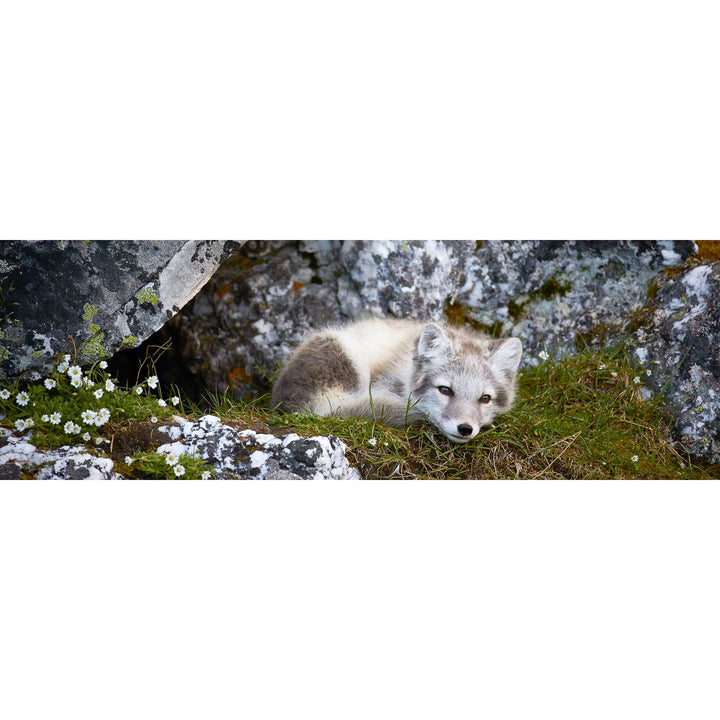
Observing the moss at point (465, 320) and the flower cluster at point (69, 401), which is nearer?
the flower cluster at point (69, 401)

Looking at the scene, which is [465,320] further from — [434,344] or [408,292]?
[434,344]

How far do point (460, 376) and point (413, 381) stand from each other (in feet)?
0.89

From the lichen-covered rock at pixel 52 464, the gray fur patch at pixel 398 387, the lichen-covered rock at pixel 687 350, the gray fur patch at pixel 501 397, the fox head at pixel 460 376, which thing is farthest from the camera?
the lichen-covered rock at pixel 687 350

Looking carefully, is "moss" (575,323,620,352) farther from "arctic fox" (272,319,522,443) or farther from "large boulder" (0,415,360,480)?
"large boulder" (0,415,360,480)

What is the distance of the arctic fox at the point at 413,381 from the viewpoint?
11.8ft

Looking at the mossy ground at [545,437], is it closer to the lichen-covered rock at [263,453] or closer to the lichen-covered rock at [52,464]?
the lichen-covered rock at [263,453]

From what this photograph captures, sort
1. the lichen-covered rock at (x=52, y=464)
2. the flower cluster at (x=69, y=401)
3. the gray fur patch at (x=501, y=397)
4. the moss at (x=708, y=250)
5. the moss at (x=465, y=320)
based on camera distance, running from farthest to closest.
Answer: the moss at (x=465, y=320), the moss at (x=708, y=250), the gray fur patch at (x=501, y=397), the flower cluster at (x=69, y=401), the lichen-covered rock at (x=52, y=464)

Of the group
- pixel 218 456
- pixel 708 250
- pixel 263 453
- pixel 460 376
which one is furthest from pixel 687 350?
pixel 218 456

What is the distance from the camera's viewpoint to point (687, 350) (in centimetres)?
409

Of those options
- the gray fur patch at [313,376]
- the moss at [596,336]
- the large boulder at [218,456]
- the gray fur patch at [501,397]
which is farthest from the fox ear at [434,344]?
the moss at [596,336]

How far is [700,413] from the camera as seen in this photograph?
155 inches

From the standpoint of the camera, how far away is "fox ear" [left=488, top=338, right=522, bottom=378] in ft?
12.1

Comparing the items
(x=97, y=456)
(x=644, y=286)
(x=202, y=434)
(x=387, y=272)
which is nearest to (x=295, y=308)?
(x=387, y=272)

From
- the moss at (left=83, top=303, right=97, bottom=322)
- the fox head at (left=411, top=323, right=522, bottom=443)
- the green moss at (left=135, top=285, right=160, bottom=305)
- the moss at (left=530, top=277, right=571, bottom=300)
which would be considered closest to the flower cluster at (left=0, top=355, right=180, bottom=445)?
the moss at (left=83, top=303, right=97, bottom=322)
